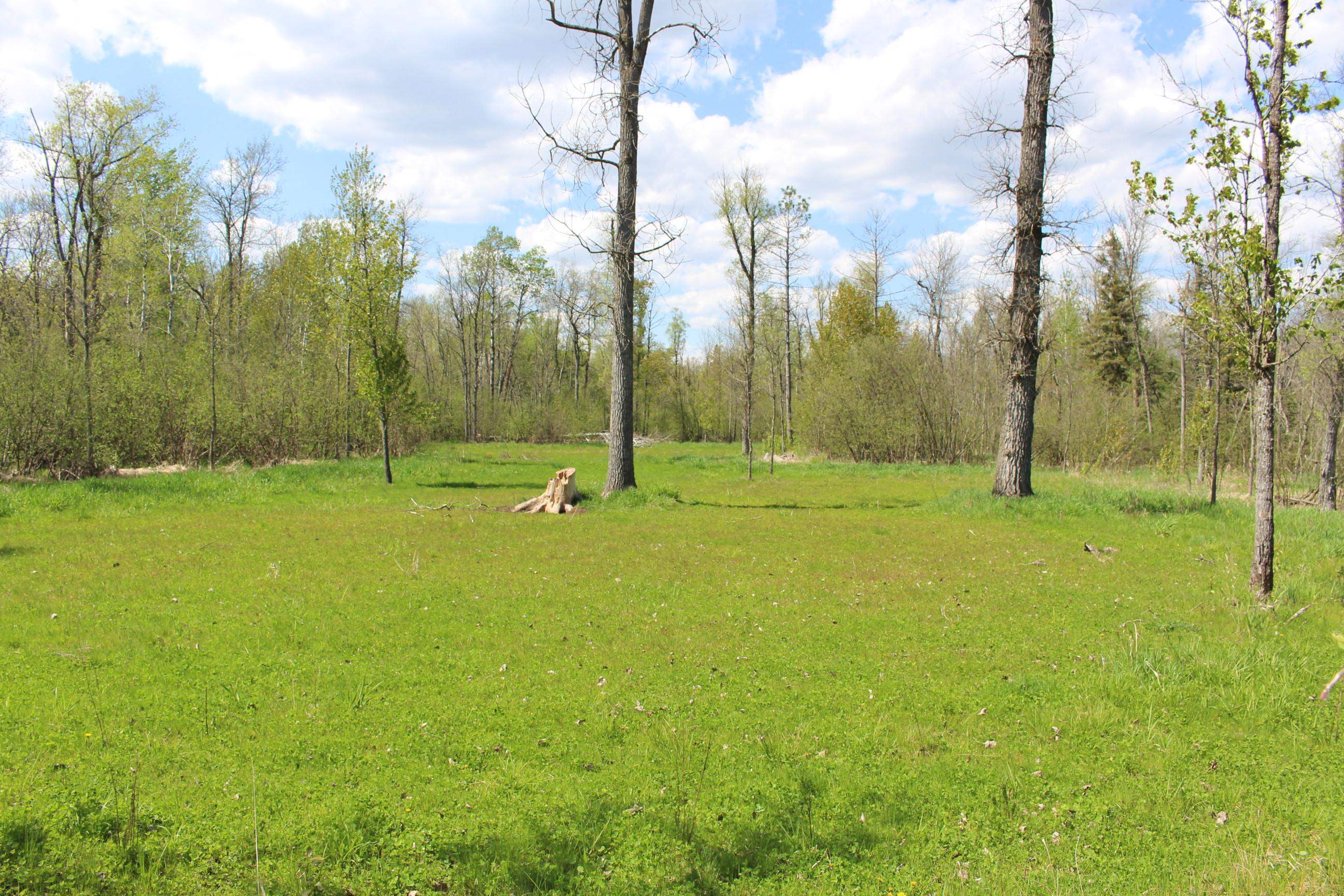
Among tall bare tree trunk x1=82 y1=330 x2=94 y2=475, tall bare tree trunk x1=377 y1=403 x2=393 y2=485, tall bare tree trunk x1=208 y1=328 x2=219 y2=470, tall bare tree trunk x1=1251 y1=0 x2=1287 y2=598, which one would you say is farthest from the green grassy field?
tall bare tree trunk x1=208 y1=328 x2=219 y2=470

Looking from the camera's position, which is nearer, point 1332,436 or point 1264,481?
point 1264,481

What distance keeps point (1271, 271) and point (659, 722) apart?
7.49 metres

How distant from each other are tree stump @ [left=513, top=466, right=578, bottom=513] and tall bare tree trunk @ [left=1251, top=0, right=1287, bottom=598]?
10.8m

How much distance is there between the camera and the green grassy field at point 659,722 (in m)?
3.62

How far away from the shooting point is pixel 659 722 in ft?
16.7

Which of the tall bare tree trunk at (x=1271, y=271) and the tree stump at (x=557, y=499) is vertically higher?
the tall bare tree trunk at (x=1271, y=271)

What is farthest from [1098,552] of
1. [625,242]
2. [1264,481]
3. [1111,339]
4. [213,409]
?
[1111,339]

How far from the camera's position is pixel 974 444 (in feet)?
98.4

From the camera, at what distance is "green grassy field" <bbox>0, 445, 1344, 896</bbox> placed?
3.62 meters

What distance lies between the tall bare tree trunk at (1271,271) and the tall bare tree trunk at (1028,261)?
755 cm

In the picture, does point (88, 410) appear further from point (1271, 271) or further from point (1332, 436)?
point (1332, 436)

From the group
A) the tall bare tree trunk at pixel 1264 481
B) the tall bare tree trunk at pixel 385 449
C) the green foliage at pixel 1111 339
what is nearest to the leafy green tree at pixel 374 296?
the tall bare tree trunk at pixel 385 449

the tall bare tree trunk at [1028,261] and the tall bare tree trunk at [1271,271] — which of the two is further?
the tall bare tree trunk at [1028,261]

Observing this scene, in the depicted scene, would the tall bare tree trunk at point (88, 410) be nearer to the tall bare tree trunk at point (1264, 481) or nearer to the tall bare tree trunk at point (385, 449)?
the tall bare tree trunk at point (385, 449)
